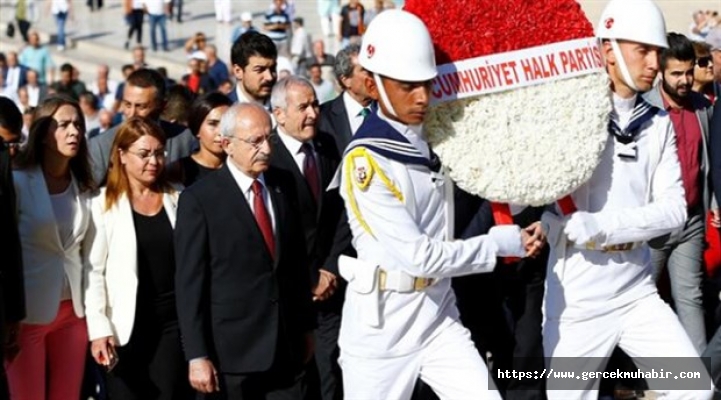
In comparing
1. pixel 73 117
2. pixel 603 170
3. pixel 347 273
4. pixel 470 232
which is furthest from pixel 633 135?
pixel 73 117

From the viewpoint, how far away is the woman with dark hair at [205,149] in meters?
7.50

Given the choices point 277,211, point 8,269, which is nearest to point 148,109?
point 277,211

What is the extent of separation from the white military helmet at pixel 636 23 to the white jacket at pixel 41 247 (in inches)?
109

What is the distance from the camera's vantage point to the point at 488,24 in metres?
5.91

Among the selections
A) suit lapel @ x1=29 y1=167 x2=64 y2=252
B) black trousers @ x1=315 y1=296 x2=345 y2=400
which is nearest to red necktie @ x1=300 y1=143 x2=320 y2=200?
black trousers @ x1=315 y1=296 x2=345 y2=400

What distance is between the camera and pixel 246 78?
28.3 ft

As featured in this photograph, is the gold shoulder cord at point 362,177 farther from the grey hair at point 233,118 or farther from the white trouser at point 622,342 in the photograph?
the white trouser at point 622,342

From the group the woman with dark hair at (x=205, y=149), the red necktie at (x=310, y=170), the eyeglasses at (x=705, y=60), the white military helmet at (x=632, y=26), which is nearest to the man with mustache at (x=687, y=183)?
the eyeglasses at (x=705, y=60)

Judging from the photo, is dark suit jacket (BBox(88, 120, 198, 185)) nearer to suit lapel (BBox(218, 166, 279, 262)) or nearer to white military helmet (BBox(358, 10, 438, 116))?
suit lapel (BBox(218, 166, 279, 262))

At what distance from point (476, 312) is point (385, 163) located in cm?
232

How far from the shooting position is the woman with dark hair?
750 cm

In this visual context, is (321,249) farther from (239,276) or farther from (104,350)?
(104,350)

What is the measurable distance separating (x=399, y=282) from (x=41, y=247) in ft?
6.90

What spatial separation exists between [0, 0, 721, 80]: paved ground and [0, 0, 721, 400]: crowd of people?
19.6 meters
